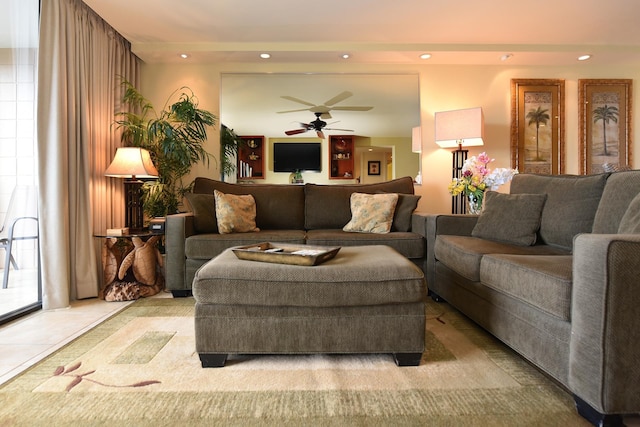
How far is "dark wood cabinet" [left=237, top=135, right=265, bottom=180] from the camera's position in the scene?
388 centimetres

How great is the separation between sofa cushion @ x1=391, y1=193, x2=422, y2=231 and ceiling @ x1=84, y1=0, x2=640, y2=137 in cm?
102

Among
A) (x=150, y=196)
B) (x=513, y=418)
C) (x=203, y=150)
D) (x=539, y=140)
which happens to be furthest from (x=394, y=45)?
(x=513, y=418)

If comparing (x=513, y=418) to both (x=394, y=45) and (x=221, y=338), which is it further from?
(x=394, y=45)

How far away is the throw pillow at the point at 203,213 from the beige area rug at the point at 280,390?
122 cm

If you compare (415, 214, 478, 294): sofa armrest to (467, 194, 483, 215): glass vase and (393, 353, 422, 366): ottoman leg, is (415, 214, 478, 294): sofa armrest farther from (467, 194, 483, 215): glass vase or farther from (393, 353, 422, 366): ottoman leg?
(393, 353, 422, 366): ottoman leg

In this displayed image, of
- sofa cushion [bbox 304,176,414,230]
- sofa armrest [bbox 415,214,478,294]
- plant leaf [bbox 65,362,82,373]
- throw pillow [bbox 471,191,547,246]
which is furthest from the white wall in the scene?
plant leaf [bbox 65,362,82,373]

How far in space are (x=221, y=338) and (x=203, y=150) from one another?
262cm

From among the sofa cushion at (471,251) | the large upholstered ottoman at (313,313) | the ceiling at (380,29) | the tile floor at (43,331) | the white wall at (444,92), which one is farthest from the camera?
the white wall at (444,92)

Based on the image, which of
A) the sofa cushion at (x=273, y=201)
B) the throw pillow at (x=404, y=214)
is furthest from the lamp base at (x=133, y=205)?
the throw pillow at (x=404, y=214)

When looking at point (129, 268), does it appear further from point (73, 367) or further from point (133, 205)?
point (73, 367)

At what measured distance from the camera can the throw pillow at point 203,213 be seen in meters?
3.00

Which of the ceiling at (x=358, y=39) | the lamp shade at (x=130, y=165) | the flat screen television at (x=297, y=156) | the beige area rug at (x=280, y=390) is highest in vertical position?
the ceiling at (x=358, y=39)

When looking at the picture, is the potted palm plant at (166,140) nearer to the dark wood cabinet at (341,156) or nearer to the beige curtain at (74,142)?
the beige curtain at (74,142)

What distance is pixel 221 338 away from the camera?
157cm
